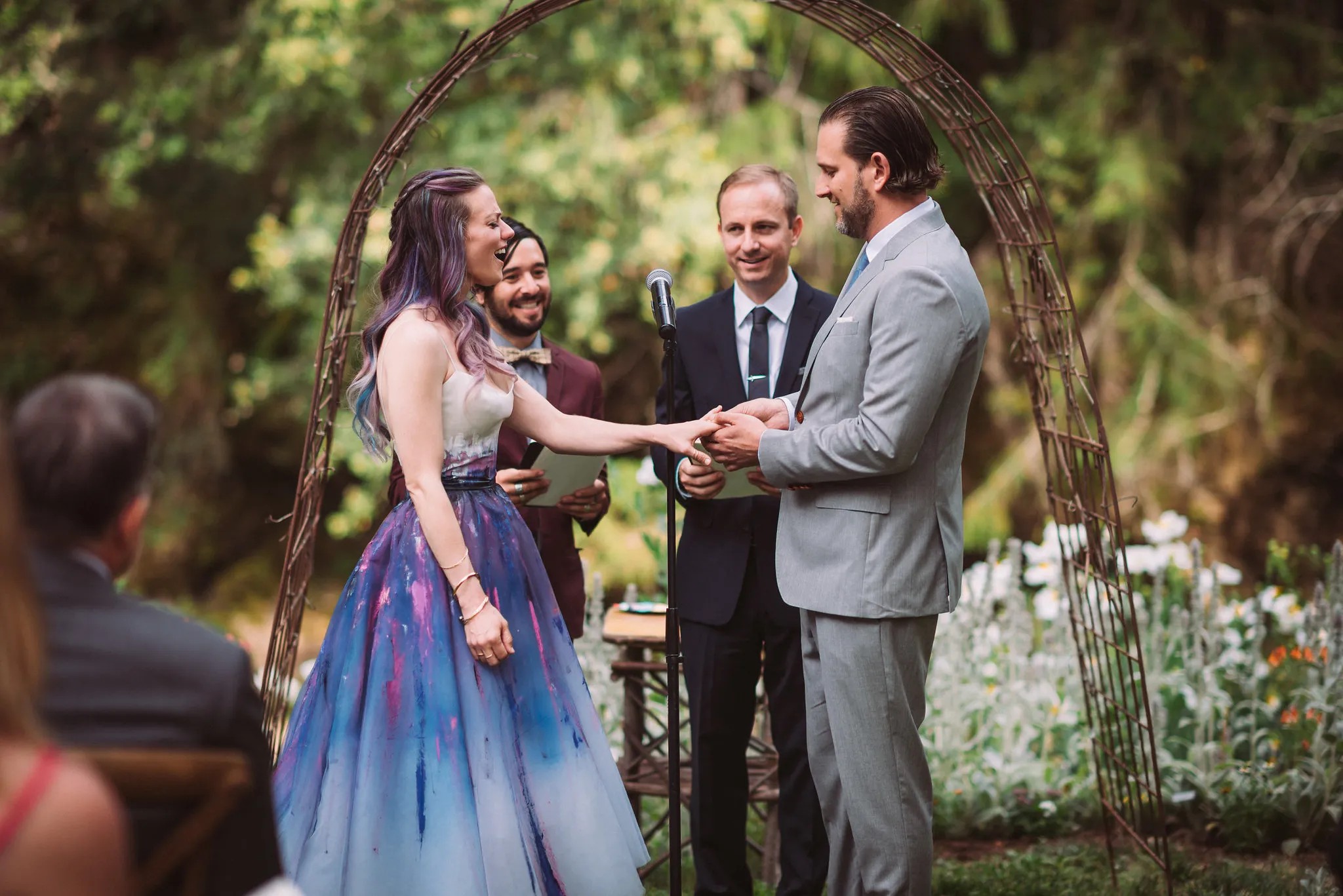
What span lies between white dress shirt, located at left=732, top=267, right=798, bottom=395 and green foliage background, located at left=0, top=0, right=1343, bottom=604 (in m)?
3.64

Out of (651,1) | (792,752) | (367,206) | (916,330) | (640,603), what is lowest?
(792,752)

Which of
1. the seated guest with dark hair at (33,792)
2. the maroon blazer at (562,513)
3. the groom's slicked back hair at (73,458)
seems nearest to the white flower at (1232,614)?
the maroon blazer at (562,513)

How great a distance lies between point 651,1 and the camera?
7.21 meters

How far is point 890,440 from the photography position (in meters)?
2.52

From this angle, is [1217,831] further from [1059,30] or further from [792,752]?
[1059,30]

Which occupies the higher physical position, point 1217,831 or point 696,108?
point 696,108

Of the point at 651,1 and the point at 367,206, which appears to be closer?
the point at 367,206

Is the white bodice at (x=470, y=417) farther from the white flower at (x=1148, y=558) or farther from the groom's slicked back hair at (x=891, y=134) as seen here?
the white flower at (x=1148, y=558)

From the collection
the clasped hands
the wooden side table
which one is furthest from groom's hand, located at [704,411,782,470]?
the wooden side table

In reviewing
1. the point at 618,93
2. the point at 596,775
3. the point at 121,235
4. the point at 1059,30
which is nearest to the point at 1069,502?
the point at 596,775

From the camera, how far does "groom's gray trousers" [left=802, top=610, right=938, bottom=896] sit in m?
2.61

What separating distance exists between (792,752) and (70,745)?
220 centimetres

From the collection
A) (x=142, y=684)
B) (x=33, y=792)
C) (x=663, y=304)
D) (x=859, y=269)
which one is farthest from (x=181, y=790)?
(x=859, y=269)

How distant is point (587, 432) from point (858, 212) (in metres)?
0.87
